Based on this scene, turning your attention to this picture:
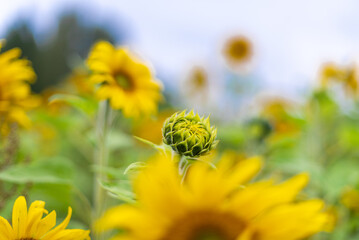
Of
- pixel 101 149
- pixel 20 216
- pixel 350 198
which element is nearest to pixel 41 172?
pixel 101 149

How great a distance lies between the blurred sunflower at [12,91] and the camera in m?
1.00

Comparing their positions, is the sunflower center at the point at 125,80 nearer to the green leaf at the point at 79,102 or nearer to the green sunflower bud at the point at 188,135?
the green leaf at the point at 79,102

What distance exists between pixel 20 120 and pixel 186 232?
2.33 ft

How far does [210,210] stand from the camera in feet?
1.42

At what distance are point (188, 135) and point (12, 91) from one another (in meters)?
A: 0.59

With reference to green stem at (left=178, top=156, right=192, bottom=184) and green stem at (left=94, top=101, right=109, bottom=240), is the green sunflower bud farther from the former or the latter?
green stem at (left=94, top=101, right=109, bottom=240)

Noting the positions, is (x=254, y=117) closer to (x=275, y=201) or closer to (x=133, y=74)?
(x=133, y=74)

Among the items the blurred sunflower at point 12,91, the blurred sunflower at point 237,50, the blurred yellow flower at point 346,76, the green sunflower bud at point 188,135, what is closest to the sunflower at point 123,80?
the blurred sunflower at point 12,91

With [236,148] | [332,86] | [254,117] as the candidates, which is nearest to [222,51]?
[236,148]

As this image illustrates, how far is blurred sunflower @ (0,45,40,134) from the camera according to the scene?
1.00 m

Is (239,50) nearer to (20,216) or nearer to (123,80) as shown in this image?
(123,80)

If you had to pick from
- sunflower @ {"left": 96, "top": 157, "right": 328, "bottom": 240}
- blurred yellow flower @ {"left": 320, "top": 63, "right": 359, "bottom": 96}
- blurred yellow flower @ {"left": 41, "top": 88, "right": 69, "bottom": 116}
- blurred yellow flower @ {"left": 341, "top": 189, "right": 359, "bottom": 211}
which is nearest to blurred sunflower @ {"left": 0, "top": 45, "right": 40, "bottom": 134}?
sunflower @ {"left": 96, "top": 157, "right": 328, "bottom": 240}

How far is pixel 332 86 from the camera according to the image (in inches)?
73.7

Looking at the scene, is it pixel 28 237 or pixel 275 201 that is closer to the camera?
pixel 275 201
